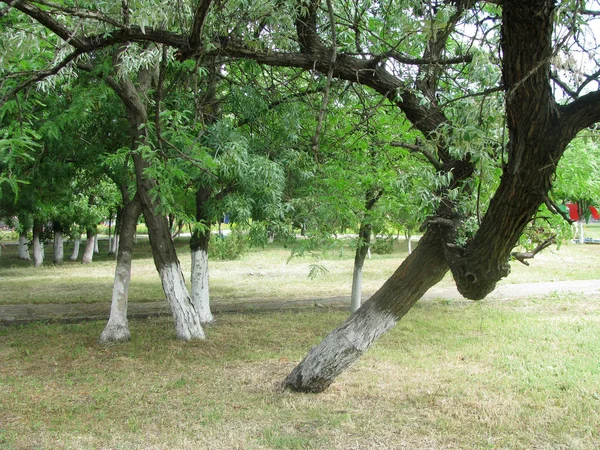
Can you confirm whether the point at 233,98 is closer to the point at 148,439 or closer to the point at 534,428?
the point at 148,439

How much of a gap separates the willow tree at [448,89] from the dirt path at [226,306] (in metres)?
7.64

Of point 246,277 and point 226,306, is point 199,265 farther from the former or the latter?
point 246,277

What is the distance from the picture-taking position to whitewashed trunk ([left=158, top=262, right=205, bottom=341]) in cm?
936

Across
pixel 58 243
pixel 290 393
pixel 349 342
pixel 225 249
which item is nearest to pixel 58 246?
pixel 58 243

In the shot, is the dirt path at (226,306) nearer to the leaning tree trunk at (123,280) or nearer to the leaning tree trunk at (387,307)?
the leaning tree trunk at (123,280)

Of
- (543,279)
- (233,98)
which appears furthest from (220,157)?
(543,279)

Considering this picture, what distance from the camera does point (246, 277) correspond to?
2130 cm

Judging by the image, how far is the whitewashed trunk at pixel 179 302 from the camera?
9.36 m

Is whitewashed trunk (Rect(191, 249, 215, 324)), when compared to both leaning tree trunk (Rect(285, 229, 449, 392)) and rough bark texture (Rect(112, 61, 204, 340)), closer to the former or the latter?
rough bark texture (Rect(112, 61, 204, 340))

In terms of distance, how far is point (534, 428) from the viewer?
555 cm

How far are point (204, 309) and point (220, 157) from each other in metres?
4.67

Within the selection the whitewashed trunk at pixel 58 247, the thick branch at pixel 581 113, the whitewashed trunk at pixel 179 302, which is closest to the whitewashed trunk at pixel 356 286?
the whitewashed trunk at pixel 179 302

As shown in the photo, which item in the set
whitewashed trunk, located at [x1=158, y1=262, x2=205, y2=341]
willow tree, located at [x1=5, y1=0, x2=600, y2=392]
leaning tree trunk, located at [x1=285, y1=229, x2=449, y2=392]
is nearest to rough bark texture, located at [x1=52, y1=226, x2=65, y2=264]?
whitewashed trunk, located at [x1=158, y1=262, x2=205, y2=341]

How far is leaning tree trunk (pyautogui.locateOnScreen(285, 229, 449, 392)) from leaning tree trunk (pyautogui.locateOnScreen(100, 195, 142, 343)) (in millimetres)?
4730
